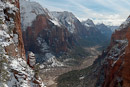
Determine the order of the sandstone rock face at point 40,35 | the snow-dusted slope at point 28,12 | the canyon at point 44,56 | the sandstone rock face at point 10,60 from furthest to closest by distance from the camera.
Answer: the snow-dusted slope at point 28,12 → the sandstone rock face at point 40,35 → the canyon at point 44,56 → the sandstone rock face at point 10,60

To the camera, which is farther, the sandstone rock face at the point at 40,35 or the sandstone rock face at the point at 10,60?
the sandstone rock face at the point at 40,35

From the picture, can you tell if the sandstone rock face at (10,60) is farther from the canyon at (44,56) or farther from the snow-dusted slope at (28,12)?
the snow-dusted slope at (28,12)

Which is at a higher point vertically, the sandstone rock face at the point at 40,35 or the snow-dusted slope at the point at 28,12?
the snow-dusted slope at the point at 28,12

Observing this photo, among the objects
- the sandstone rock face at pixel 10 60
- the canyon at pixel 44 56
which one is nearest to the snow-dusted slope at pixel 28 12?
the canyon at pixel 44 56

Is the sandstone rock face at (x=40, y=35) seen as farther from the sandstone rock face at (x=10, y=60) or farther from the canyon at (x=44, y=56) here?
the sandstone rock face at (x=10, y=60)

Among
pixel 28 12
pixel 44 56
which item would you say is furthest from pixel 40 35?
pixel 28 12

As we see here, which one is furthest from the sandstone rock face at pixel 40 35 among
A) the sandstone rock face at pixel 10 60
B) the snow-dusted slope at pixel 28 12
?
the sandstone rock face at pixel 10 60

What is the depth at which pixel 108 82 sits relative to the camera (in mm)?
37469

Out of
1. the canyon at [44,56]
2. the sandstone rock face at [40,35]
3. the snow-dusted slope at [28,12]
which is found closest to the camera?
the canyon at [44,56]

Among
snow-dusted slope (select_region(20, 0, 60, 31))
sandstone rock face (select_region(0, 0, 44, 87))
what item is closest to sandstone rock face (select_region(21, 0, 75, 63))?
snow-dusted slope (select_region(20, 0, 60, 31))

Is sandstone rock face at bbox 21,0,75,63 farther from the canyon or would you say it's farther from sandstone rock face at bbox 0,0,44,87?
sandstone rock face at bbox 0,0,44,87

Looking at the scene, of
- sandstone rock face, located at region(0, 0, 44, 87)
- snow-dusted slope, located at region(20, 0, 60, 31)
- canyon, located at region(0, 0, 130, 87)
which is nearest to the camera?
sandstone rock face, located at region(0, 0, 44, 87)

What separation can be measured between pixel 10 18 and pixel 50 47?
8544 centimetres

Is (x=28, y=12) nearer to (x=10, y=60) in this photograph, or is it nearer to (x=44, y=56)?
(x=44, y=56)
